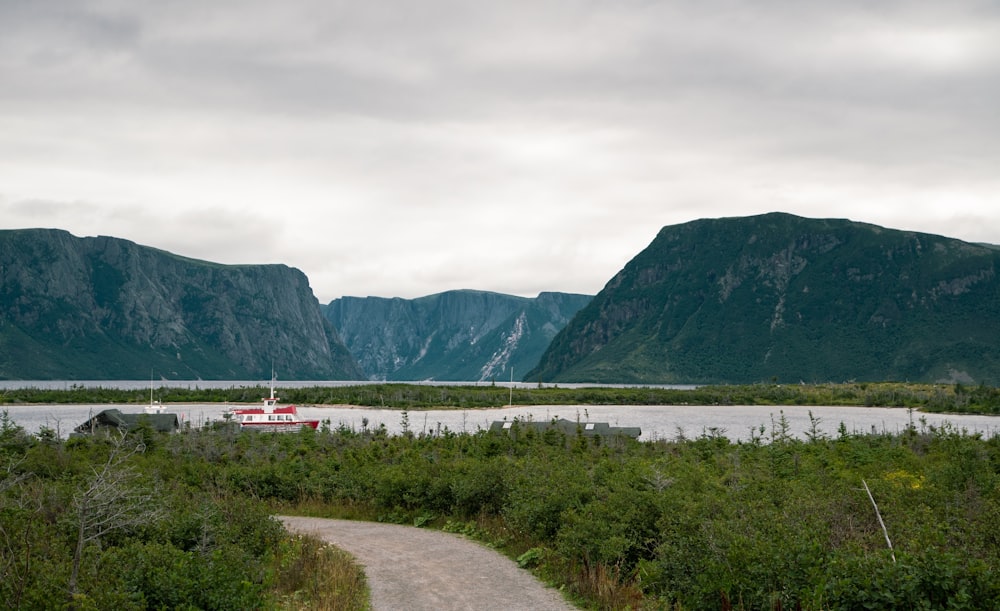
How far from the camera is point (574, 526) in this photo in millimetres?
17484

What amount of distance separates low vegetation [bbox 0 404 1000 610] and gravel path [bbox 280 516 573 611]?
1.89ft

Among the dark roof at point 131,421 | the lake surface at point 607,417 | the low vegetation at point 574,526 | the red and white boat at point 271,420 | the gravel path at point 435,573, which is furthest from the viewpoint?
the lake surface at point 607,417

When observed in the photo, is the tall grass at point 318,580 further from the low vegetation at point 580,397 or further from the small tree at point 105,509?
the low vegetation at point 580,397

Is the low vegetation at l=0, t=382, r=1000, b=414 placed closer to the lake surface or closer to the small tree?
the lake surface

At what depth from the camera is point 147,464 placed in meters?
27.5

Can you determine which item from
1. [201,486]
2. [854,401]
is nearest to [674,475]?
[201,486]

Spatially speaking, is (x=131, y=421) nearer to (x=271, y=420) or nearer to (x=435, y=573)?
(x=271, y=420)

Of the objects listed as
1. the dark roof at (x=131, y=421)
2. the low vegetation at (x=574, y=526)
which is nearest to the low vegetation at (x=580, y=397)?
the dark roof at (x=131, y=421)

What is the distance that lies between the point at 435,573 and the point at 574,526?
111 inches

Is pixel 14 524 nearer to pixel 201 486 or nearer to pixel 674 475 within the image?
pixel 201 486

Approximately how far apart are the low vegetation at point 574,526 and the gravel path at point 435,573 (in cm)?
58

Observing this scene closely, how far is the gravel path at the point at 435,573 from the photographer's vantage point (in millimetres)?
15102

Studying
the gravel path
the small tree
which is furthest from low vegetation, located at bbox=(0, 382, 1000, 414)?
the small tree

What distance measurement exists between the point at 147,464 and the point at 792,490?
61.4 feet
